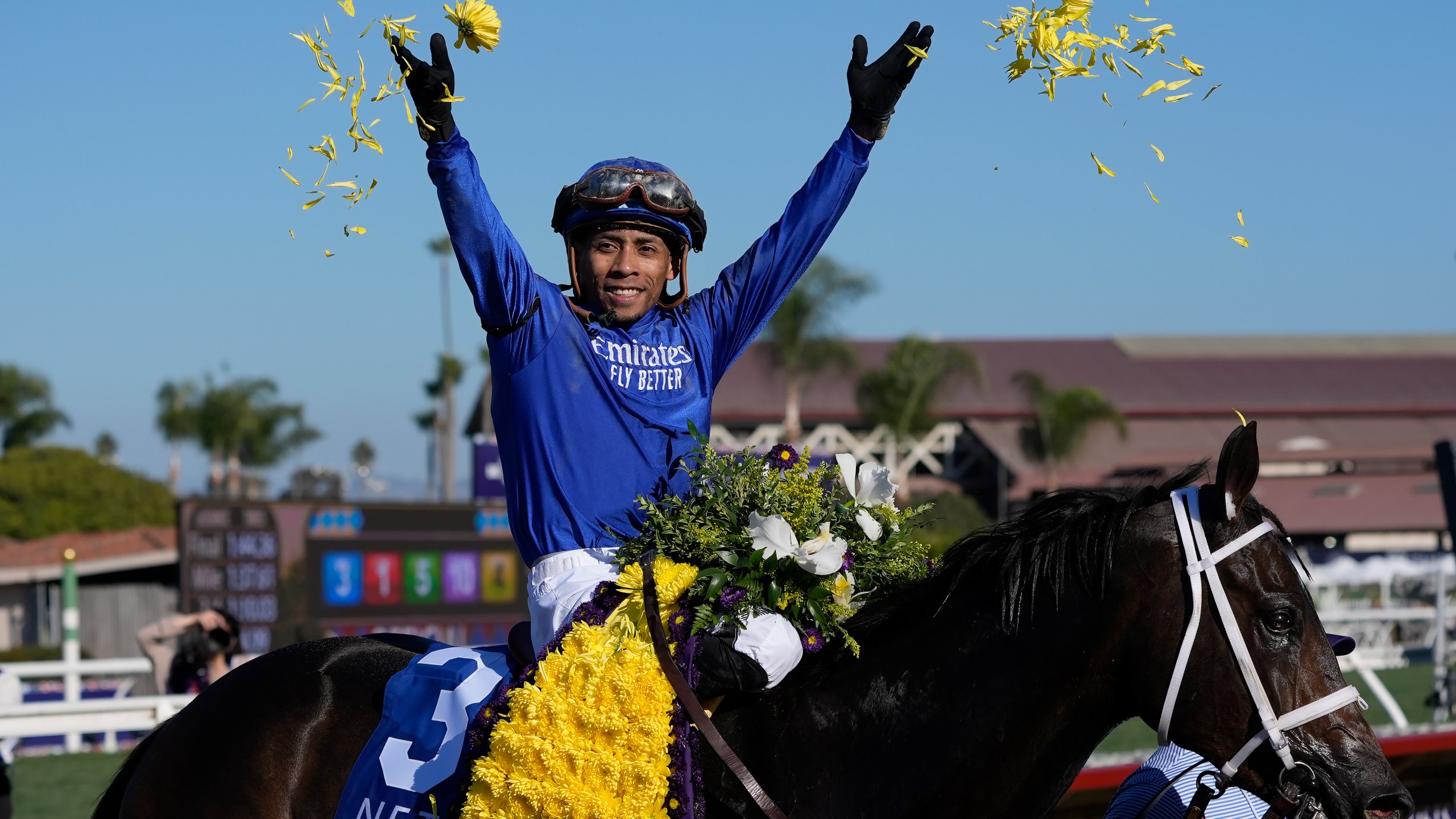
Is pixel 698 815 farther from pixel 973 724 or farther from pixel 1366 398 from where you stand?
pixel 1366 398

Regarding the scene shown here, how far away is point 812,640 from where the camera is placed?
2.88m

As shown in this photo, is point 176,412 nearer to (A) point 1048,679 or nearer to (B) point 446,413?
(B) point 446,413

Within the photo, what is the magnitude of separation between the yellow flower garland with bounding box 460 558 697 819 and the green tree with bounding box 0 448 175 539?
123ft

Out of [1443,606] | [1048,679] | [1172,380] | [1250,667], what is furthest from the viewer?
[1172,380]

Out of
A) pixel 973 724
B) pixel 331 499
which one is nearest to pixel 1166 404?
pixel 331 499

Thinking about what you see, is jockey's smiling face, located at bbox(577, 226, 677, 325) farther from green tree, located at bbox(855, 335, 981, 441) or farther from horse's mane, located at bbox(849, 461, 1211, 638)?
green tree, located at bbox(855, 335, 981, 441)

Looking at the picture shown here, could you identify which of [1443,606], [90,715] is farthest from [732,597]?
[1443,606]

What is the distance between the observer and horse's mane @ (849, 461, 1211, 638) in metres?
2.77

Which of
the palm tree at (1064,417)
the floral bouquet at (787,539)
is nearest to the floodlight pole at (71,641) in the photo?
the floral bouquet at (787,539)

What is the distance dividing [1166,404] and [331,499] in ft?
Answer: 156

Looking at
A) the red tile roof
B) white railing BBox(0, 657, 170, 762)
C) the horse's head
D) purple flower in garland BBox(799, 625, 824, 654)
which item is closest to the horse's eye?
the horse's head

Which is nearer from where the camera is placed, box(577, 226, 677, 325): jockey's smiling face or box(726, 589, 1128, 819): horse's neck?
box(726, 589, 1128, 819): horse's neck

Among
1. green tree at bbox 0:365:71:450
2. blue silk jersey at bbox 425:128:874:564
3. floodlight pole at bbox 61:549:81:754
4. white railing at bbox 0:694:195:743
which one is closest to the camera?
blue silk jersey at bbox 425:128:874:564

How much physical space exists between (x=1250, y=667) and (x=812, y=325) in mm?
36106
